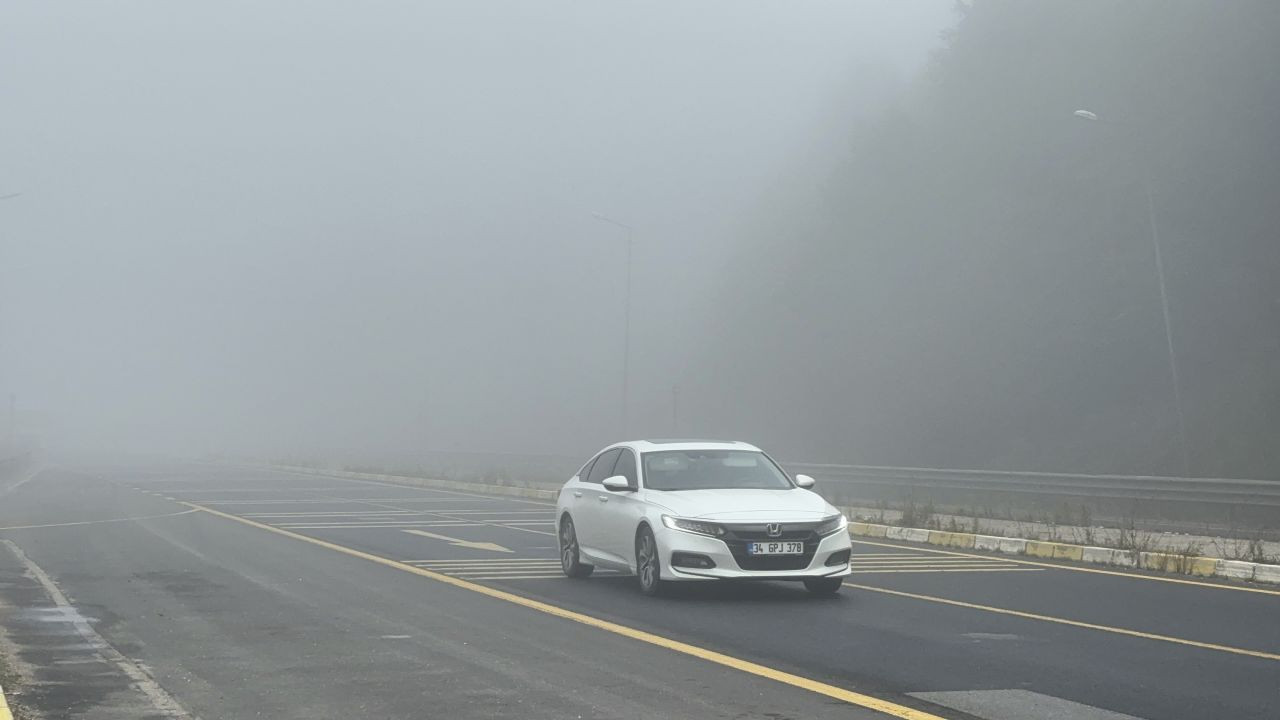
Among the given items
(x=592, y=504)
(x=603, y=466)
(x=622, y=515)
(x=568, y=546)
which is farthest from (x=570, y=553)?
(x=622, y=515)

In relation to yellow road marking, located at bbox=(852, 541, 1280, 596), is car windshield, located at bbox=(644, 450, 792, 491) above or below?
above

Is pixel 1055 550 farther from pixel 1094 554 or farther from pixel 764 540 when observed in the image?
pixel 764 540

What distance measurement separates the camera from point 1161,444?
142 ft

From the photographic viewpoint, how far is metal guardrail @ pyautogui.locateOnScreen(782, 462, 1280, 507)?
2445cm

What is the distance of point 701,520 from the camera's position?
46.1 feet

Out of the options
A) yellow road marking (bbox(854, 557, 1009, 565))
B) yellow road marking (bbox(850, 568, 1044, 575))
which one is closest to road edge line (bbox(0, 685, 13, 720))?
yellow road marking (bbox(850, 568, 1044, 575))

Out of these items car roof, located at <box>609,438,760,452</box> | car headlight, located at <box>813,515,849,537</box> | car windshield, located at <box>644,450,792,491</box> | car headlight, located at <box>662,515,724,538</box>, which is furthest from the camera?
car roof, located at <box>609,438,760,452</box>

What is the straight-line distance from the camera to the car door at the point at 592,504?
52.8ft

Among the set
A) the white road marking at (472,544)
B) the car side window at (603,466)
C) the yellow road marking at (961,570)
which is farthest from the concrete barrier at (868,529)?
the car side window at (603,466)

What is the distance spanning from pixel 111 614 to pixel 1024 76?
50.3m

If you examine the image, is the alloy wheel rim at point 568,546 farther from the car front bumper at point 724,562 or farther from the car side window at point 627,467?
the car front bumper at point 724,562

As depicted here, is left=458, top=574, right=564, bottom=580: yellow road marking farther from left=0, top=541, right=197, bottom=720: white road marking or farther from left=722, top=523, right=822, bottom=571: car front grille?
left=0, top=541, right=197, bottom=720: white road marking

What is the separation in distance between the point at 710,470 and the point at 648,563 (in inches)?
55.4

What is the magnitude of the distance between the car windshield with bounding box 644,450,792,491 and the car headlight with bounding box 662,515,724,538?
952 millimetres
